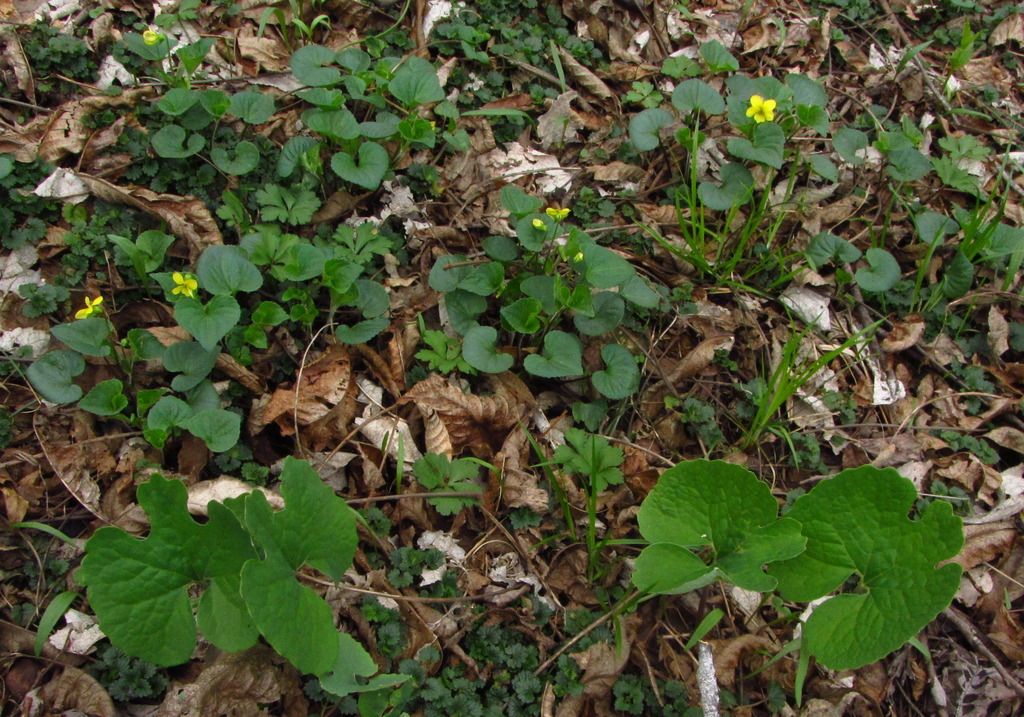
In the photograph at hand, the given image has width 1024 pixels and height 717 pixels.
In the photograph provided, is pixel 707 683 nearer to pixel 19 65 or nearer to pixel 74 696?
pixel 74 696

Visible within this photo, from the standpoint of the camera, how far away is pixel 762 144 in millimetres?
3170

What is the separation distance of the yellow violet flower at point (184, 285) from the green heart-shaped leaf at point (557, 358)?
1100 millimetres

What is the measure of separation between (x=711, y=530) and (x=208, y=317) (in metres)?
1.62

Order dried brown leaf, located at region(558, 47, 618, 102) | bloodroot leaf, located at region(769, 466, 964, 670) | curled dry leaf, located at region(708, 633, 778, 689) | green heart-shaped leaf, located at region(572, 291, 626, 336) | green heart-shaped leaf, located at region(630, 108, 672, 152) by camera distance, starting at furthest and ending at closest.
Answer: dried brown leaf, located at region(558, 47, 618, 102) → green heart-shaped leaf, located at region(630, 108, 672, 152) → green heart-shaped leaf, located at region(572, 291, 626, 336) → curled dry leaf, located at region(708, 633, 778, 689) → bloodroot leaf, located at region(769, 466, 964, 670)

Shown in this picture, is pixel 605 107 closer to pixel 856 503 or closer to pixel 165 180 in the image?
pixel 165 180

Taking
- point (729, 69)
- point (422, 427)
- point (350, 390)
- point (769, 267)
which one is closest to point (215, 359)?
point (350, 390)

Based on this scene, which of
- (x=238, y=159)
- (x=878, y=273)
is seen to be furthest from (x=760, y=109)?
(x=238, y=159)

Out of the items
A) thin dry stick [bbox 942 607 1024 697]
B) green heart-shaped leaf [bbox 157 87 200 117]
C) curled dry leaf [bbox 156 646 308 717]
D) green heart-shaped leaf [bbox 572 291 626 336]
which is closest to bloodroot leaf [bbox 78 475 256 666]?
curled dry leaf [bbox 156 646 308 717]

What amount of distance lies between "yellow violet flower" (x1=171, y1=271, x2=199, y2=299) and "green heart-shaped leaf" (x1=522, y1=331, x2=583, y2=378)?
1.10 metres

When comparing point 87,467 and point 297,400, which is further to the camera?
point 297,400

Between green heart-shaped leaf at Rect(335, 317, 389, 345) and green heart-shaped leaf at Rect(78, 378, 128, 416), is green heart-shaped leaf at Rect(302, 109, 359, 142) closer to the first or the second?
green heart-shaped leaf at Rect(335, 317, 389, 345)

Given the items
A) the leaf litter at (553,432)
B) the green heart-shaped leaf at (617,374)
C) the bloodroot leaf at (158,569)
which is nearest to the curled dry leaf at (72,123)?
the leaf litter at (553,432)

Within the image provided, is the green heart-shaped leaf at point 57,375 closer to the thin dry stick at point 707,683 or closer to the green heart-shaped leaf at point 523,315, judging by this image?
the green heart-shaped leaf at point 523,315

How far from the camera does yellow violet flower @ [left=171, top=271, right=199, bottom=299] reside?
2.45 metres
